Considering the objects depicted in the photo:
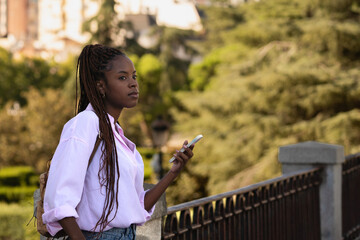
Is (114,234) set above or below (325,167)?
above

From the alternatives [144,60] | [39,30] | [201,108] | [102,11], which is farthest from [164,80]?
[39,30]

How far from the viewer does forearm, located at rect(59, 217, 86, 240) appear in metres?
2.21

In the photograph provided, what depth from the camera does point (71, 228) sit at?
2.21m

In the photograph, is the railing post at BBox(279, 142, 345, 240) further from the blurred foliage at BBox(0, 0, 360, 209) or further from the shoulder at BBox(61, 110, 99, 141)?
the blurred foliage at BBox(0, 0, 360, 209)

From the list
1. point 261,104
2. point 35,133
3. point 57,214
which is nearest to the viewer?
point 57,214

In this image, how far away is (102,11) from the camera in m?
39.1

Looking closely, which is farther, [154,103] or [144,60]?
[154,103]

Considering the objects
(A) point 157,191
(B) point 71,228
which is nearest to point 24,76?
(A) point 157,191

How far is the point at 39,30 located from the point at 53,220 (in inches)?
5306

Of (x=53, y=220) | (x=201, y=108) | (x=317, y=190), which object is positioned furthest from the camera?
(x=201, y=108)

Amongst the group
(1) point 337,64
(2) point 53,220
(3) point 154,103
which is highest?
(2) point 53,220

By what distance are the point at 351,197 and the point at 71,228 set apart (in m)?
6.02

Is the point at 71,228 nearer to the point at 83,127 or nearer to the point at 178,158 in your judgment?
the point at 83,127

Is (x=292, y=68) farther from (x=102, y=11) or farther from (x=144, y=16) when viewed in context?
(x=144, y=16)
